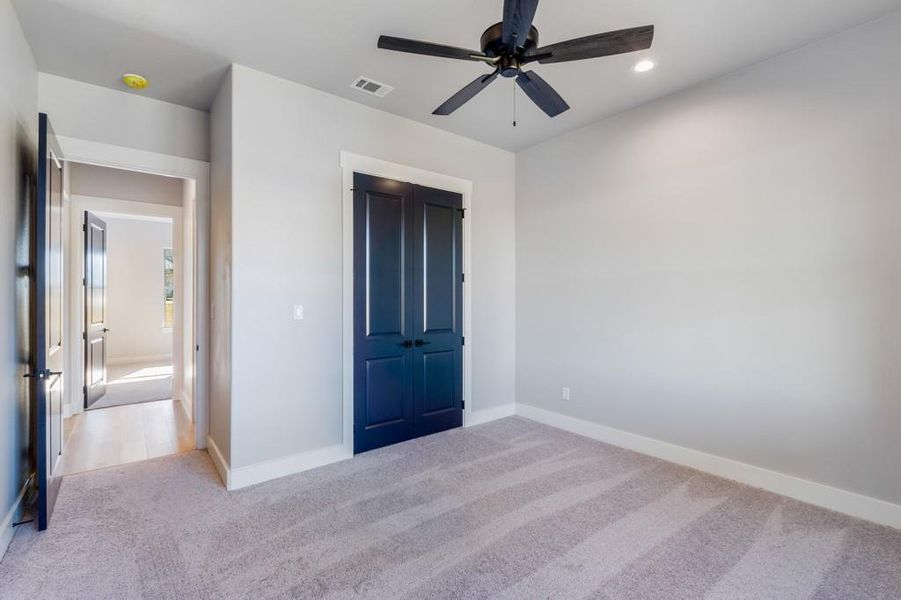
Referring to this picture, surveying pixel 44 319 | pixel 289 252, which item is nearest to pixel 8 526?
pixel 44 319

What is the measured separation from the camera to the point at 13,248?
2322 millimetres

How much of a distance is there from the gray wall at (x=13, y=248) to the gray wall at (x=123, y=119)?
1.06 ft

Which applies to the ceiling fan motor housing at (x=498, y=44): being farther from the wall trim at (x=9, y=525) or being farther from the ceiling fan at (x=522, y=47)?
the wall trim at (x=9, y=525)

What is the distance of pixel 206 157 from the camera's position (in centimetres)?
352

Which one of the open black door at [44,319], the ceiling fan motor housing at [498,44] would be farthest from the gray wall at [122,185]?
the ceiling fan motor housing at [498,44]

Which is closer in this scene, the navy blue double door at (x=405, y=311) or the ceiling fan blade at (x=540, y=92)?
the ceiling fan blade at (x=540, y=92)

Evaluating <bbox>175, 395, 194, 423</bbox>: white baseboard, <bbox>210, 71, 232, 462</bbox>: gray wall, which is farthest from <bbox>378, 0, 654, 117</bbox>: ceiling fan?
<bbox>175, 395, 194, 423</bbox>: white baseboard

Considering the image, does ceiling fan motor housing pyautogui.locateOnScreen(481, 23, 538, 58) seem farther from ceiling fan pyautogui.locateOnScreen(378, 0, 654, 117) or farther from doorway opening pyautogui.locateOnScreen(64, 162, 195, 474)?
doorway opening pyautogui.locateOnScreen(64, 162, 195, 474)

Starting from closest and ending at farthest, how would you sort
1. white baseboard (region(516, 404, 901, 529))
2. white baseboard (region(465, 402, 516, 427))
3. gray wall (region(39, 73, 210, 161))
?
white baseboard (region(516, 404, 901, 529)), gray wall (region(39, 73, 210, 161)), white baseboard (region(465, 402, 516, 427))

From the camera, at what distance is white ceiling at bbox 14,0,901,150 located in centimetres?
228

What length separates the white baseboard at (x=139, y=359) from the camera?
7.55 metres

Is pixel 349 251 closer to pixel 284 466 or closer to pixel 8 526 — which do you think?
pixel 284 466

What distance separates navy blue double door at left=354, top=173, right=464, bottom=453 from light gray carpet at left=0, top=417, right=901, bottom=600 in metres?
0.60

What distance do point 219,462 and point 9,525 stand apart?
1091mm
